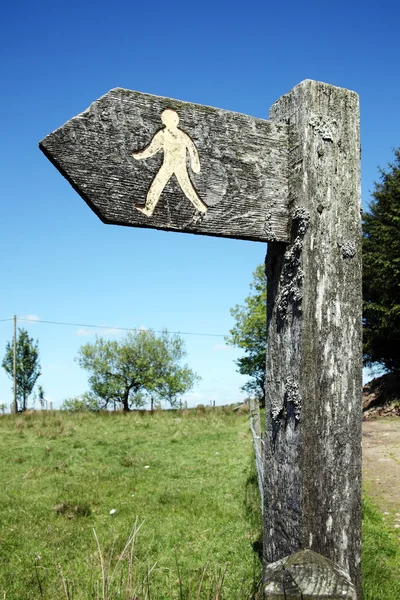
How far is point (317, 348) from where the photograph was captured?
2.65m

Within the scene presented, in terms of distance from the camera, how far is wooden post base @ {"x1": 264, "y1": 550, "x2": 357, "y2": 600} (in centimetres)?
157

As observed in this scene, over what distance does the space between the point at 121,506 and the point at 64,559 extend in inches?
82.1

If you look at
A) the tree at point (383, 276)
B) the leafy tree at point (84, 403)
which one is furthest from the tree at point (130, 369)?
the tree at point (383, 276)

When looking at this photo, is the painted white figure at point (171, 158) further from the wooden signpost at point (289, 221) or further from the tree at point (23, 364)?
the tree at point (23, 364)

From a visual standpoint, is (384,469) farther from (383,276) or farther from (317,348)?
(383,276)

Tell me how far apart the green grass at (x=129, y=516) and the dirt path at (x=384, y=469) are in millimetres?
1903

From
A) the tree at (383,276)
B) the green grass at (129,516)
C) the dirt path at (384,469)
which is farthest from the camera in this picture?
the tree at (383,276)

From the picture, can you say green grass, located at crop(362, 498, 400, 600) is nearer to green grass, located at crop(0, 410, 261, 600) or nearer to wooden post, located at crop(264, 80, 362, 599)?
green grass, located at crop(0, 410, 261, 600)

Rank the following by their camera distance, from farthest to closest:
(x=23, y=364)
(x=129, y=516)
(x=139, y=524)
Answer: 1. (x=23, y=364)
2. (x=129, y=516)
3. (x=139, y=524)

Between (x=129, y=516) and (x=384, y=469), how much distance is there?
542cm

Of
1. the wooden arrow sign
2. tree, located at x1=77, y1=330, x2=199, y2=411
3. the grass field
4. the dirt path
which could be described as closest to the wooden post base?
the grass field

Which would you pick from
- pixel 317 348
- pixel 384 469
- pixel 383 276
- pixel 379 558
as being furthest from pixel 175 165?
pixel 383 276

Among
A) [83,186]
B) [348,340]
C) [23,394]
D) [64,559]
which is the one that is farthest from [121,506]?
[23,394]

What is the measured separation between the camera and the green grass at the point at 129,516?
442cm
